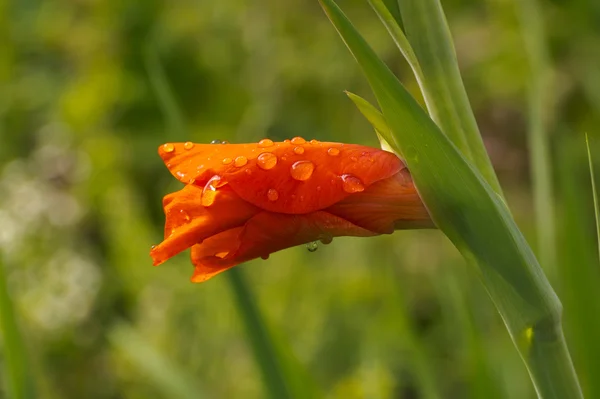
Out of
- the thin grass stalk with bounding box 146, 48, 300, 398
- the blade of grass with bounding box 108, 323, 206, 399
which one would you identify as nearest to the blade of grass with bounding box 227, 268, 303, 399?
the thin grass stalk with bounding box 146, 48, 300, 398

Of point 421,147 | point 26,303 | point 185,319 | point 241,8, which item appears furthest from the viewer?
point 241,8

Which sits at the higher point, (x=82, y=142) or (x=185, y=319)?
(x=82, y=142)

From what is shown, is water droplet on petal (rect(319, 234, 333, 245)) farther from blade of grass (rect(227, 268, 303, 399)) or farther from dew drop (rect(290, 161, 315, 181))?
blade of grass (rect(227, 268, 303, 399))

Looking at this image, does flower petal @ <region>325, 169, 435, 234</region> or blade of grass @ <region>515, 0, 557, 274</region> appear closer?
flower petal @ <region>325, 169, 435, 234</region>

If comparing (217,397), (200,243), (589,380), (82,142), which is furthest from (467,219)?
(82,142)

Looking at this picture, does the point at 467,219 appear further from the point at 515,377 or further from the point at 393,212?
the point at 515,377

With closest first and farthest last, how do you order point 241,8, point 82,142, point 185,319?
1. point 185,319
2. point 82,142
3. point 241,8

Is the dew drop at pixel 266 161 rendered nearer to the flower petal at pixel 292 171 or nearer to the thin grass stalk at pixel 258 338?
the flower petal at pixel 292 171
